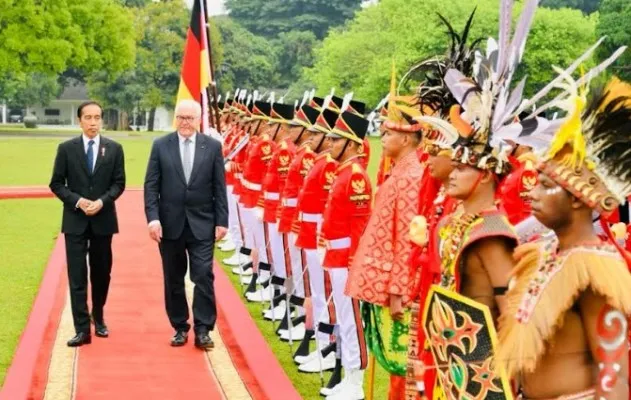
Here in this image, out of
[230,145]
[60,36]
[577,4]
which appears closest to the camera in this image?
[230,145]

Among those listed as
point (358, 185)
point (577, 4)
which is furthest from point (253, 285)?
point (577, 4)

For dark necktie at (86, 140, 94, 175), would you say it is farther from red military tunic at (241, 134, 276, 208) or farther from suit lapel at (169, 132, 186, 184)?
red military tunic at (241, 134, 276, 208)

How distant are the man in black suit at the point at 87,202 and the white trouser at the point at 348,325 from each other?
2335 millimetres

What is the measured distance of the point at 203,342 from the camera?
8945 millimetres

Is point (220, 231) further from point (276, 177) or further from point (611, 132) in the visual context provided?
point (611, 132)

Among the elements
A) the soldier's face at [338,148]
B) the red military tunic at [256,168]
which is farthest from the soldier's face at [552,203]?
the red military tunic at [256,168]

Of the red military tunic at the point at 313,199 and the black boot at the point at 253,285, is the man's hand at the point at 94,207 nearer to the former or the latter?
the red military tunic at the point at 313,199

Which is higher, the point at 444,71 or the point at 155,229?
the point at 444,71

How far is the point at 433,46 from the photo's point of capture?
2066 inches

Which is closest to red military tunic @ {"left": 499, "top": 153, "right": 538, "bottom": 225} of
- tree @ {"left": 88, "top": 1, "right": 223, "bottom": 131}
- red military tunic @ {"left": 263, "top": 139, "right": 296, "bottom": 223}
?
red military tunic @ {"left": 263, "top": 139, "right": 296, "bottom": 223}

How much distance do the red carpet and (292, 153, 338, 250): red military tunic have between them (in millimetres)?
919

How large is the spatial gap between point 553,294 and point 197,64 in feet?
38.3

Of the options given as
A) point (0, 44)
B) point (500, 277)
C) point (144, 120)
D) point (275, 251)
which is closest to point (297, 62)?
point (144, 120)

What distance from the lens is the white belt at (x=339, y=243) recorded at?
748cm
